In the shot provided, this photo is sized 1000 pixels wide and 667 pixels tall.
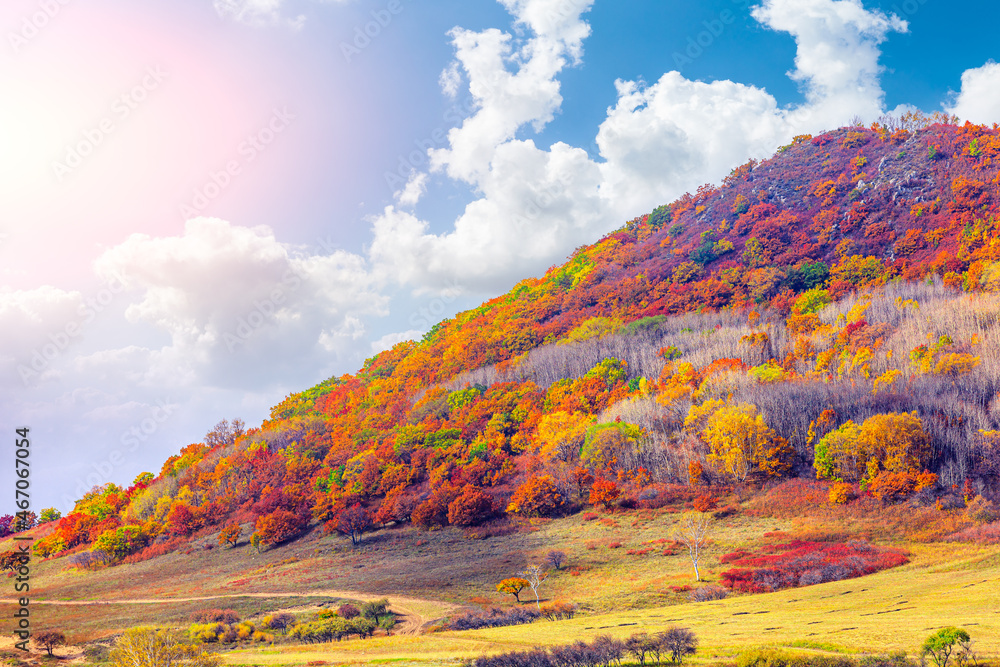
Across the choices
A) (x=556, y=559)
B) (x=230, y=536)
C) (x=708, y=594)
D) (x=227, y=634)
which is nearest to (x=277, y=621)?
(x=227, y=634)

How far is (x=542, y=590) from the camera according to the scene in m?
40.4

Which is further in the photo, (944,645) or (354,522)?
(354,522)

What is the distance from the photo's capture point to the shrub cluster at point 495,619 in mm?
31734

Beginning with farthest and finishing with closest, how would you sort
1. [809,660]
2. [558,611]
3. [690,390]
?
[690,390] → [558,611] → [809,660]

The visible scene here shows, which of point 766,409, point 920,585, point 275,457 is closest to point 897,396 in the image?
point 766,409

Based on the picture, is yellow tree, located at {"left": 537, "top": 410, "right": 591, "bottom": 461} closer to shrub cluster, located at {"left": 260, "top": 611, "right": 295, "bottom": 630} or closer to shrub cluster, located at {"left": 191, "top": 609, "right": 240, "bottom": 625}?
shrub cluster, located at {"left": 260, "top": 611, "right": 295, "bottom": 630}

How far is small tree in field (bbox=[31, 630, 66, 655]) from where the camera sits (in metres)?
31.1

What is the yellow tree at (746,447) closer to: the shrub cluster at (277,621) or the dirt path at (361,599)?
the dirt path at (361,599)

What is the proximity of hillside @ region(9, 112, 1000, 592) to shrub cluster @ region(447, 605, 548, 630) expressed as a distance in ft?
Result: 83.5

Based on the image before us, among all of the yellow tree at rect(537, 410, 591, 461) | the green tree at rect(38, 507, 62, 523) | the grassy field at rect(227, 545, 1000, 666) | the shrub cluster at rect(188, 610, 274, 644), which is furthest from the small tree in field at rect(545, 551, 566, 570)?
the green tree at rect(38, 507, 62, 523)

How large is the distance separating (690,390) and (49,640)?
202 ft

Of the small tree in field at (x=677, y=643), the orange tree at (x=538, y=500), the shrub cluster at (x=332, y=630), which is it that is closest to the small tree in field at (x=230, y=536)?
the orange tree at (x=538, y=500)

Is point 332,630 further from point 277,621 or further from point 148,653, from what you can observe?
point 148,653

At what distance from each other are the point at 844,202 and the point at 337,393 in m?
110
